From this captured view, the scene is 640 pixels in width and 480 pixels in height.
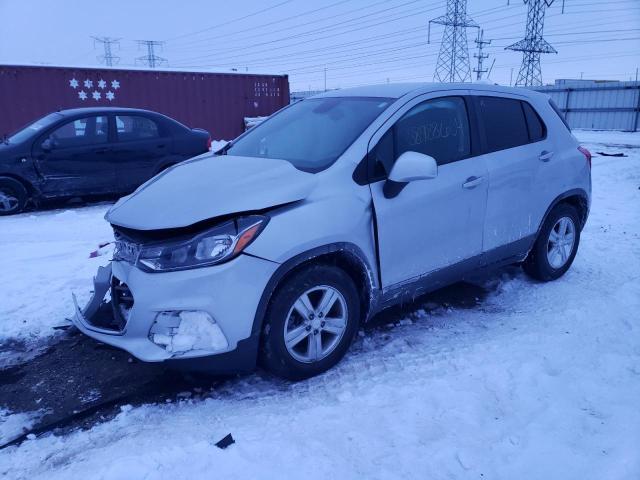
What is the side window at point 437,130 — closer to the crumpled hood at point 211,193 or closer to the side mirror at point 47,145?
the crumpled hood at point 211,193

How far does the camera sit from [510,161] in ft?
13.3

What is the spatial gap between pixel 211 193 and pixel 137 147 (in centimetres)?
633

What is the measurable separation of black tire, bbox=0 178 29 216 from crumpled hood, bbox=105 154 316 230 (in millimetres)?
5686

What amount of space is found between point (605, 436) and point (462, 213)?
1.69m

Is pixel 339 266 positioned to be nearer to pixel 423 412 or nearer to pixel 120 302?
pixel 423 412

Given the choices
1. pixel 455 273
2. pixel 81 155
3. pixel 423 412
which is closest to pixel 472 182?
pixel 455 273

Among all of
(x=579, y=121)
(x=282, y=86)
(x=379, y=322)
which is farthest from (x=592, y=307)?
(x=579, y=121)

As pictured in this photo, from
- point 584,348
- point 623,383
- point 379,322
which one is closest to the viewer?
point 623,383

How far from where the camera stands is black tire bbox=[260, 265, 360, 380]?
2.91 metres

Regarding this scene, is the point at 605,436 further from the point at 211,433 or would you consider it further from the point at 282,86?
the point at 282,86

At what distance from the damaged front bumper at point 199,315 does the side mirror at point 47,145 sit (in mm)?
6146

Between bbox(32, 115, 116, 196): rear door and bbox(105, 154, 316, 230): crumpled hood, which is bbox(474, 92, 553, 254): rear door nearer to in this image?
bbox(105, 154, 316, 230): crumpled hood

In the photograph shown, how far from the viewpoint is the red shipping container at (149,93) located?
1376 cm

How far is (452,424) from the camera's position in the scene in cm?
272
